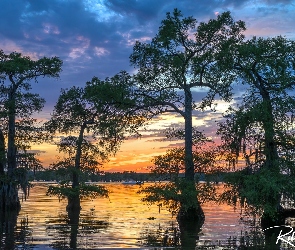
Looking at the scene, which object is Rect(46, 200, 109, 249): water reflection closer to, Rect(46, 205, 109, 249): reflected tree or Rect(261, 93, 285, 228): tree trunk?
Rect(46, 205, 109, 249): reflected tree

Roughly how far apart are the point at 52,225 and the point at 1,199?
12024 millimetres

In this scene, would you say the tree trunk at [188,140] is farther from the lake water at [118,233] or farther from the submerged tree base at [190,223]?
the lake water at [118,233]

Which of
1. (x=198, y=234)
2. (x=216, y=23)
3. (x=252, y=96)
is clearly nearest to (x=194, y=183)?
(x=198, y=234)

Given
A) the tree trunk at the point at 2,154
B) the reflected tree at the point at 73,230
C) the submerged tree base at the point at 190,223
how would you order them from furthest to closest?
the tree trunk at the point at 2,154 < the submerged tree base at the point at 190,223 < the reflected tree at the point at 73,230

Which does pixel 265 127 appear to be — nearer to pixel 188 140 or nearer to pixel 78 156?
pixel 188 140

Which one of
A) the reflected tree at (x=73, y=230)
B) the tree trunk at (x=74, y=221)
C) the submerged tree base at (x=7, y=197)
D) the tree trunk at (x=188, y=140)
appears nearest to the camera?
the reflected tree at (x=73, y=230)

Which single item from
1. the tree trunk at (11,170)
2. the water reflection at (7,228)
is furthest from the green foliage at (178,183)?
the tree trunk at (11,170)

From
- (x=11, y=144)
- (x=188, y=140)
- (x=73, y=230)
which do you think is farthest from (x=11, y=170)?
(x=188, y=140)

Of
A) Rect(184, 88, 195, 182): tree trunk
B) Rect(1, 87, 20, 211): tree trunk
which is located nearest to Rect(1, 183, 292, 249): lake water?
Rect(184, 88, 195, 182): tree trunk

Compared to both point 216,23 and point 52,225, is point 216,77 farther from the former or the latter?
point 52,225

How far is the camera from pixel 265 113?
27.3 meters

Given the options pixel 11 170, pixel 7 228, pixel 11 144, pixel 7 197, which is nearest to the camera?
pixel 7 228

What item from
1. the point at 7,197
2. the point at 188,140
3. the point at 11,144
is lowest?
the point at 7,197

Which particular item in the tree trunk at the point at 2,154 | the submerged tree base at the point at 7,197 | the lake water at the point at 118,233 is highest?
the tree trunk at the point at 2,154
